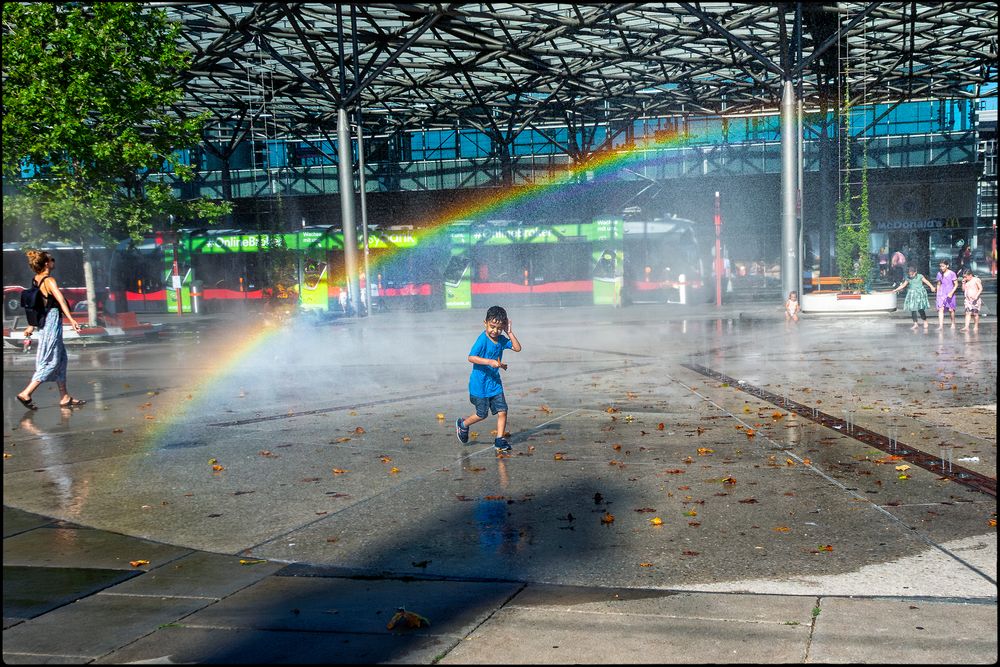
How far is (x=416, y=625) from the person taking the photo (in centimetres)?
435

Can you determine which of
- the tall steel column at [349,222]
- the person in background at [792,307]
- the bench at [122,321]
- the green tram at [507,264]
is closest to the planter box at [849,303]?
the person in background at [792,307]

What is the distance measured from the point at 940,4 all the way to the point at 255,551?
31.6 metres

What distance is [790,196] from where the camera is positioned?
2828cm

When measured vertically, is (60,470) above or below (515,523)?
above

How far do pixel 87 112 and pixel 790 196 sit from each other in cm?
1970

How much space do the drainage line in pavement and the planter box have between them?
1516 centimetres

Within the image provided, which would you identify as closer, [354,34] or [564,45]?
[354,34]

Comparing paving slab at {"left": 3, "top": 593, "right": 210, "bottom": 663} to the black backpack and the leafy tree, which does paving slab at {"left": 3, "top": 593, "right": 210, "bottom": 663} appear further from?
the leafy tree

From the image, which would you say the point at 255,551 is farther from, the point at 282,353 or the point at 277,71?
the point at 277,71

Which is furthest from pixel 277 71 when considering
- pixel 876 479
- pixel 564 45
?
pixel 876 479

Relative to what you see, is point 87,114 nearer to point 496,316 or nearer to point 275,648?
point 496,316

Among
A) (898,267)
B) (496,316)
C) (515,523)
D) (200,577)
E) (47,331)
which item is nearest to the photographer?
(200,577)

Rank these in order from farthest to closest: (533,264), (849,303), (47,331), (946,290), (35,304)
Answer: (533,264), (849,303), (946,290), (47,331), (35,304)

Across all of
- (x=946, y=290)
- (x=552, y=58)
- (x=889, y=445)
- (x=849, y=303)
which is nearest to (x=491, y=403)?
(x=889, y=445)
